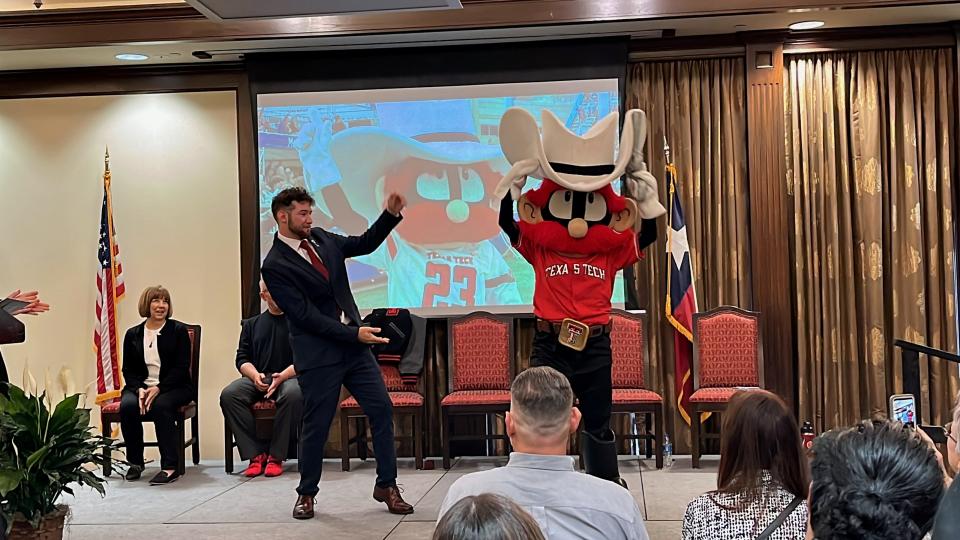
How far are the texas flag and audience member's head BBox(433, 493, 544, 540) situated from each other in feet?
17.2

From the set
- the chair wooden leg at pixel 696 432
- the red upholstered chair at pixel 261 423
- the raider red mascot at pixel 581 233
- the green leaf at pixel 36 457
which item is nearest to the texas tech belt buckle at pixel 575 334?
the raider red mascot at pixel 581 233

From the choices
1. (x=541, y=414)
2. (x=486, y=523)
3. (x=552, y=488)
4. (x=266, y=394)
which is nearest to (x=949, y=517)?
(x=486, y=523)

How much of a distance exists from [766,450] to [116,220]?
A: 19.3 ft

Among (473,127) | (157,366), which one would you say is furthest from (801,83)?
(157,366)

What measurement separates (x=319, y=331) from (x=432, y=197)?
2354 mm

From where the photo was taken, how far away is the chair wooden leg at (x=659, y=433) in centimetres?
598

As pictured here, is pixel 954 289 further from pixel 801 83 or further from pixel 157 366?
pixel 157 366

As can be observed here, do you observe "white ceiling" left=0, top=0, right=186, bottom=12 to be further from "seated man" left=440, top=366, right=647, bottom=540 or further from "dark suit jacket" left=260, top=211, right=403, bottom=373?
"seated man" left=440, top=366, right=647, bottom=540

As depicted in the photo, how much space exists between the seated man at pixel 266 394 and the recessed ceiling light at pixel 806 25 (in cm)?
374

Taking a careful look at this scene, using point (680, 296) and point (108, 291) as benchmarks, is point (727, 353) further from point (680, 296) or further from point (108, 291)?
point (108, 291)

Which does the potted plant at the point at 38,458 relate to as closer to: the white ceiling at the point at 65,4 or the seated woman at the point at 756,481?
the seated woman at the point at 756,481

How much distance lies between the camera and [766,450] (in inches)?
89.5

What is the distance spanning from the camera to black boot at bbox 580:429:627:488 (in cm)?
445

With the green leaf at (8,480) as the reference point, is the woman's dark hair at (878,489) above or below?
above
